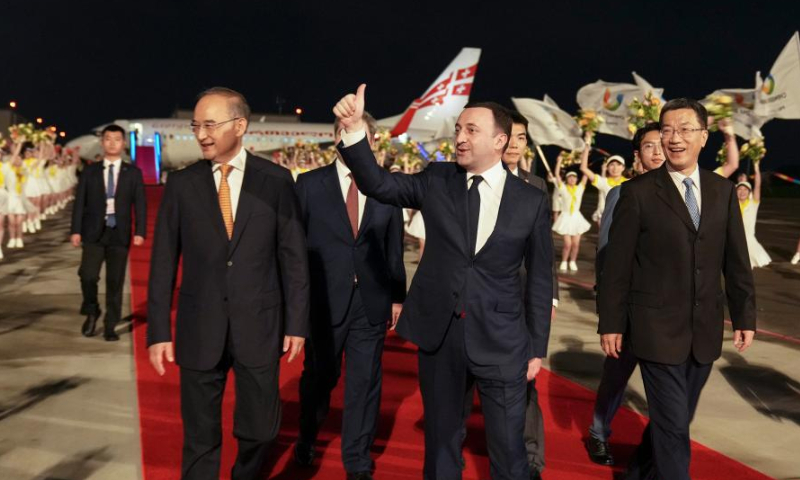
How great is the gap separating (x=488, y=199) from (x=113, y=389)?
12.9 ft

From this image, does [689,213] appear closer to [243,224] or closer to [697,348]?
[697,348]

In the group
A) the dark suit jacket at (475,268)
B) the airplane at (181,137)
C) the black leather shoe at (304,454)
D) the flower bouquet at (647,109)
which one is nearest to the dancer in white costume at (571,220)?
the flower bouquet at (647,109)

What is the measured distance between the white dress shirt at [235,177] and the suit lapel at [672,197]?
2.02 metres

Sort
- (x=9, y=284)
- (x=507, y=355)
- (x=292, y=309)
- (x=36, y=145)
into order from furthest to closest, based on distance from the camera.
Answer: (x=36, y=145) < (x=9, y=284) < (x=292, y=309) < (x=507, y=355)

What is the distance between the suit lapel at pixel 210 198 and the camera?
3395 millimetres

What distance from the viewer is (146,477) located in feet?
13.9

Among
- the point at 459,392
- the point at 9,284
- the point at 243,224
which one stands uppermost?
the point at 243,224

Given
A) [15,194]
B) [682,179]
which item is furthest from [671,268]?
[15,194]

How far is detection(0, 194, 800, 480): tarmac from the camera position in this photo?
4.60 metres

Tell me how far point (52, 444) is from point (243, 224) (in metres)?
2.39

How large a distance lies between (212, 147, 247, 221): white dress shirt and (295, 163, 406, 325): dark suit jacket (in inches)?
36.0

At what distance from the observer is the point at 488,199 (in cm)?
340

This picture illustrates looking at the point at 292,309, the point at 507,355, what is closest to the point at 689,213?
the point at 507,355

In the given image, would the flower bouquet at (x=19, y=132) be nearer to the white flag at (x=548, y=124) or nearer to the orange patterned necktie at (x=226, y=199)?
the white flag at (x=548, y=124)
